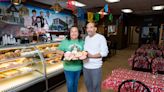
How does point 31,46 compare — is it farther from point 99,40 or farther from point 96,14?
point 96,14

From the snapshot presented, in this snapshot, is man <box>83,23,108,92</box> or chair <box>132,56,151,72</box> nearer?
man <box>83,23,108,92</box>

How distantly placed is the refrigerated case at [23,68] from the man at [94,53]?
144 centimetres

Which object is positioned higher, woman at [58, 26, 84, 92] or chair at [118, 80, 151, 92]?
woman at [58, 26, 84, 92]

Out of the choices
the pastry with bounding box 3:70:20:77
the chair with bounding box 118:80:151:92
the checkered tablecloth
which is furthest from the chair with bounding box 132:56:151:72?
the pastry with bounding box 3:70:20:77

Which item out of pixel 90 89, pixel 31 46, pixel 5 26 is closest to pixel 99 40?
pixel 90 89

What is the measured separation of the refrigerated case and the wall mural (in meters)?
2.36

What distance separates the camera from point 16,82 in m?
3.09

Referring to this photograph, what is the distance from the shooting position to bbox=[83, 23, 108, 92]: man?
91.0 inches

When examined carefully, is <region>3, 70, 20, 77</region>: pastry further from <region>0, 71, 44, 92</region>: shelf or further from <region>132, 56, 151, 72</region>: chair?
<region>132, 56, 151, 72</region>: chair

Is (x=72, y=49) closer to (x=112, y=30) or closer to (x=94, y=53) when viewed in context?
(x=94, y=53)

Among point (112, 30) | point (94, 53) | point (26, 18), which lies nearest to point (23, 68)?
point (94, 53)

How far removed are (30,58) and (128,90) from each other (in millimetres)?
2418

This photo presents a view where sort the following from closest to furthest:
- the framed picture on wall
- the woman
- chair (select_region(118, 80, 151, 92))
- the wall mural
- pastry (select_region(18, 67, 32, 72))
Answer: chair (select_region(118, 80, 151, 92)) < the woman < pastry (select_region(18, 67, 32, 72)) < the wall mural < the framed picture on wall

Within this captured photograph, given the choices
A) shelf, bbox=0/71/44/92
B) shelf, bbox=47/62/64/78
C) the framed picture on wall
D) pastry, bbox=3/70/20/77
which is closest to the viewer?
shelf, bbox=0/71/44/92
